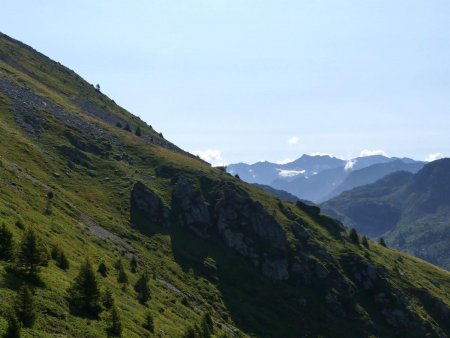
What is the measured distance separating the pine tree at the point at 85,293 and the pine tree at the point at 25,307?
958 centimetres

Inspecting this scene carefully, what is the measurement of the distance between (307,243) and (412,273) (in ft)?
148

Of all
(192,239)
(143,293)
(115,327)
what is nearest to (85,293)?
(115,327)

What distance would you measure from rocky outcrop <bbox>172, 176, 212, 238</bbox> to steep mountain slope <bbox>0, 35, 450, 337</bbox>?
0.40 metres

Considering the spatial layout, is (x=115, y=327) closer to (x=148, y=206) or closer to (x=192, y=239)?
(x=192, y=239)

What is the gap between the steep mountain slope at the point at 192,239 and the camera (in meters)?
85.6

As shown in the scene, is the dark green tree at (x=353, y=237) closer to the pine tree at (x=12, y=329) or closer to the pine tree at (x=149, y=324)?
the pine tree at (x=149, y=324)

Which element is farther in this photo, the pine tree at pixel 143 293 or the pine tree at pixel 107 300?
the pine tree at pixel 143 293

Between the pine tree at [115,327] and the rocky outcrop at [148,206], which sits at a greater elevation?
the rocky outcrop at [148,206]

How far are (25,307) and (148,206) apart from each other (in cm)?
8683

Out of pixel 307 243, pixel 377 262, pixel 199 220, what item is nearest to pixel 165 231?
pixel 199 220

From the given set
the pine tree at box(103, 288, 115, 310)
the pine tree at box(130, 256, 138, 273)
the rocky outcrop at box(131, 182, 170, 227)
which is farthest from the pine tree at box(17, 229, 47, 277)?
the rocky outcrop at box(131, 182, 170, 227)

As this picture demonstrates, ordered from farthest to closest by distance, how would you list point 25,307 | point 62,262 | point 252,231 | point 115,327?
point 252,231 → point 62,262 → point 115,327 → point 25,307

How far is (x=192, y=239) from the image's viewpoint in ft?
407

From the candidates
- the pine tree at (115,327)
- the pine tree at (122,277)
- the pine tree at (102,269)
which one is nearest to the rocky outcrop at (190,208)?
the pine tree at (122,277)
